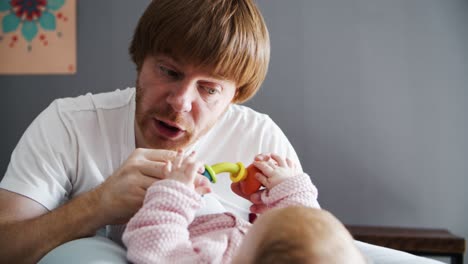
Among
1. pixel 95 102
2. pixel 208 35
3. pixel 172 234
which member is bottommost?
pixel 172 234

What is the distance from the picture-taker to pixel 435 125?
2361 mm

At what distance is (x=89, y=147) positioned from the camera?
1.23 m

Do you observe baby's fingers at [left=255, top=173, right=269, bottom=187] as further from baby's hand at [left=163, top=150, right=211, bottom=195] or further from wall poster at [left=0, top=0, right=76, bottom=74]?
wall poster at [left=0, top=0, right=76, bottom=74]

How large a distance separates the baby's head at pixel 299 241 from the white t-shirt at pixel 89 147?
650 millimetres

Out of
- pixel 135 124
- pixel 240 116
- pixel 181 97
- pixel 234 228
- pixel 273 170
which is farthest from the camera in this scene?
pixel 240 116

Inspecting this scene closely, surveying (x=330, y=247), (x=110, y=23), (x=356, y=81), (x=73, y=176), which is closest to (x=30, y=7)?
(x=110, y=23)

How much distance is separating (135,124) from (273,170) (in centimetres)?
48

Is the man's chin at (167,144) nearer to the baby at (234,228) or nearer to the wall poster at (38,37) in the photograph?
the baby at (234,228)

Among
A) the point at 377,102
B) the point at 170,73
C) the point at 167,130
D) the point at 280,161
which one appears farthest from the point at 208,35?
the point at 377,102

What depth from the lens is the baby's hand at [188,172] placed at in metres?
0.87

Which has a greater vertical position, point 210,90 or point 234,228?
point 210,90

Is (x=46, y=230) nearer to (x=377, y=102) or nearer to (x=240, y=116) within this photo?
(x=240, y=116)

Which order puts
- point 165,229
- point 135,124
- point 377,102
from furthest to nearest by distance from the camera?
point 377,102
point 135,124
point 165,229

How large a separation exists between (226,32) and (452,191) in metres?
1.76
